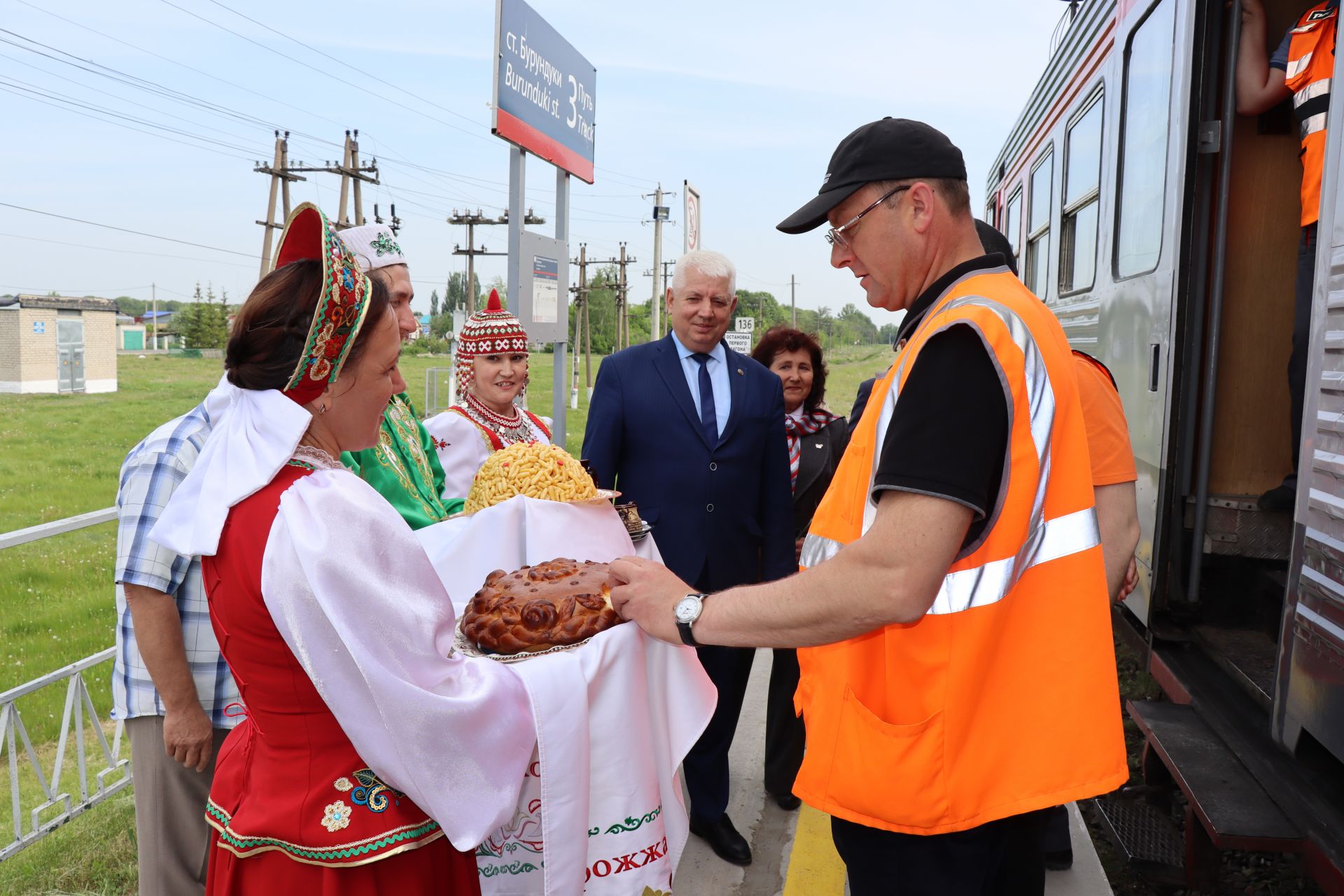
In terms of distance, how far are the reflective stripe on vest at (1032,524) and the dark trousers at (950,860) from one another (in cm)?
50

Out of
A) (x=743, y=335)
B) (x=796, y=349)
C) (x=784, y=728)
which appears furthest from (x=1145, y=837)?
(x=743, y=335)

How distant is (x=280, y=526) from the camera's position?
1567 mm

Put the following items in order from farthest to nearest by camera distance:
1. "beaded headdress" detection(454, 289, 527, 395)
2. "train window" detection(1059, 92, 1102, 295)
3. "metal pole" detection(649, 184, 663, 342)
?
"metal pole" detection(649, 184, 663, 342), "train window" detection(1059, 92, 1102, 295), "beaded headdress" detection(454, 289, 527, 395)

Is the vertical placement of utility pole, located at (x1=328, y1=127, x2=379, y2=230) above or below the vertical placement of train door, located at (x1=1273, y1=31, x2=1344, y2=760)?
above

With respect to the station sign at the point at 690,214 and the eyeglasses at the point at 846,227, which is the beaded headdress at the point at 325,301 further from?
the station sign at the point at 690,214

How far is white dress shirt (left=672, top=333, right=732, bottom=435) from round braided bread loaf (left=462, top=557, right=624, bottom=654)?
1990mm

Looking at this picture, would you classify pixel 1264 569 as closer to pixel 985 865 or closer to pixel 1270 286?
pixel 1270 286

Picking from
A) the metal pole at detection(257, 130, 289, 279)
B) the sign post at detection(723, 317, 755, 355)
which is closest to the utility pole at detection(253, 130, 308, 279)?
the metal pole at detection(257, 130, 289, 279)

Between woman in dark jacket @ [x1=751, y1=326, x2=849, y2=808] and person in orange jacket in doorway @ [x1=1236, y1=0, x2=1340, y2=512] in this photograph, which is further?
woman in dark jacket @ [x1=751, y1=326, x2=849, y2=808]

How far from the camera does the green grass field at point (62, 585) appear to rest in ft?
12.3

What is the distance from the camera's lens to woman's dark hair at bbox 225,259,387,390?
1723 millimetres

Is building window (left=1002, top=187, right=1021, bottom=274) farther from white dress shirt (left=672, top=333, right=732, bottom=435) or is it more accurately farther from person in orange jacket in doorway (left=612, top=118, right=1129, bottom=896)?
person in orange jacket in doorway (left=612, top=118, right=1129, bottom=896)

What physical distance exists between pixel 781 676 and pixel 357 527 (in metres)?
3.10

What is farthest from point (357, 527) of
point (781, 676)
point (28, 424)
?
point (28, 424)
